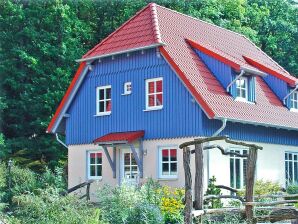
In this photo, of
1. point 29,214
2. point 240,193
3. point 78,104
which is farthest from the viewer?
point 78,104

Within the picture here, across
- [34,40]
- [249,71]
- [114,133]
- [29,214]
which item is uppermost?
[34,40]

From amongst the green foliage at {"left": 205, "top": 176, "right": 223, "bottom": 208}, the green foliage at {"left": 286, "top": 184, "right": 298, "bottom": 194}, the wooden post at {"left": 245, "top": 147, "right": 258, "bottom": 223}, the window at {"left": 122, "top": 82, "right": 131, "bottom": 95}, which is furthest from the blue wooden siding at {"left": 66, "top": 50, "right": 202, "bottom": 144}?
the wooden post at {"left": 245, "top": 147, "right": 258, "bottom": 223}

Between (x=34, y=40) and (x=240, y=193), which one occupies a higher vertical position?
(x=34, y=40)

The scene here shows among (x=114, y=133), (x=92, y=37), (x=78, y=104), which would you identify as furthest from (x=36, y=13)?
(x=114, y=133)

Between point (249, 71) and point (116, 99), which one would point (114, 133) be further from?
point (249, 71)

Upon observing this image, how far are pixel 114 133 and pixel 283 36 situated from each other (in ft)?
68.9

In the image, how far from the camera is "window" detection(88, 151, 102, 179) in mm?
31031

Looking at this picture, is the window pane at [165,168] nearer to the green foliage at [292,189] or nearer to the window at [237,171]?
the window at [237,171]

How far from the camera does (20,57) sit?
39.2 meters

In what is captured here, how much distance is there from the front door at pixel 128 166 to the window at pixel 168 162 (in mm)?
1487

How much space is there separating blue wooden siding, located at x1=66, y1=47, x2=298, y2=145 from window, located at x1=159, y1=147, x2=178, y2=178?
0.60 m

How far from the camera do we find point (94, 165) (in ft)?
103

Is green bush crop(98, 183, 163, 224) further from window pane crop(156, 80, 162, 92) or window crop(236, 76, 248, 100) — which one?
window crop(236, 76, 248, 100)

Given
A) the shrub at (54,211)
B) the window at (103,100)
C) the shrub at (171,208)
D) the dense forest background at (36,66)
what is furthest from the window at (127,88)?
the shrub at (54,211)
